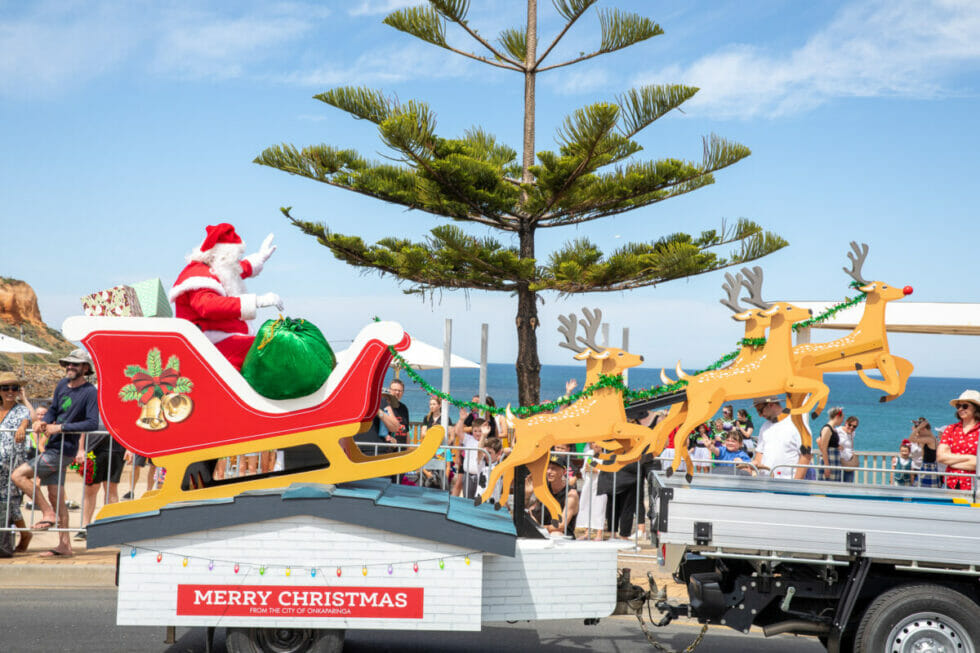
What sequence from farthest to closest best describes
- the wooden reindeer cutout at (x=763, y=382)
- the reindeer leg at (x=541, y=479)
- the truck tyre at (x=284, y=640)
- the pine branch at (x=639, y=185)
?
the pine branch at (x=639, y=185)
the reindeer leg at (x=541, y=479)
the wooden reindeer cutout at (x=763, y=382)
the truck tyre at (x=284, y=640)

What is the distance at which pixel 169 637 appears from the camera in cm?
532

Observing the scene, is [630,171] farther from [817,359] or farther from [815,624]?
[815,624]

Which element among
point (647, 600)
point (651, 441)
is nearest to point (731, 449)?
point (651, 441)

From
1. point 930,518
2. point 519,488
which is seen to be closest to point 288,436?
point 519,488

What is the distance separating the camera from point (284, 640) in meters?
5.20

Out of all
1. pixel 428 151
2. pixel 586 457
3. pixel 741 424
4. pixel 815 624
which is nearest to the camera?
pixel 815 624

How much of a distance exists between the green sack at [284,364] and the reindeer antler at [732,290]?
99.7 inches

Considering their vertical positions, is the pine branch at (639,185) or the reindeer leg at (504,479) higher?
the pine branch at (639,185)

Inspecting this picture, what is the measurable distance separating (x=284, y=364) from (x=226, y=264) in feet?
3.78

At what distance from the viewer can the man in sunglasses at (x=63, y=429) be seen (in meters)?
8.02

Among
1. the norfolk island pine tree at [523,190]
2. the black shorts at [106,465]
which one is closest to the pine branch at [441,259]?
the norfolk island pine tree at [523,190]

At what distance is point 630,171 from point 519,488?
7216mm

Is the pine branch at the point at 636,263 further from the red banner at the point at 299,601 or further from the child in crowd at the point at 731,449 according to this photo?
the red banner at the point at 299,601

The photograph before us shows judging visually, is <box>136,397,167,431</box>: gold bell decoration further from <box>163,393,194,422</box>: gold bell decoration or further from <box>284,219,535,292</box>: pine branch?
<box>284,219,535,292</box>: pine branch
